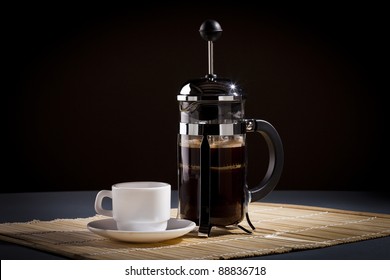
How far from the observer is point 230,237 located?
1.51m

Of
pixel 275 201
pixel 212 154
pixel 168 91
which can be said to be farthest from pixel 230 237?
pixel 168 91

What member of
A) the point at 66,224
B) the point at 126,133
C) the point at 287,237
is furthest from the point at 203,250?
the point at 126,133

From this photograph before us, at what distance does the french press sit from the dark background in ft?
4.29

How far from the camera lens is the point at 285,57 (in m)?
2.94

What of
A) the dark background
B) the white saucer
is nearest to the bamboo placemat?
the white saucer

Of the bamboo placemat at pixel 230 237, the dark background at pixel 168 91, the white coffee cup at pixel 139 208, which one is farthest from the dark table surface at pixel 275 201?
the dark background at pixel 168 91

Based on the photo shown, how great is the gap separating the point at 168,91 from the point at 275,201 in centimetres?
102

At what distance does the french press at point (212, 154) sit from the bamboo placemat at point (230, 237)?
0.16ft

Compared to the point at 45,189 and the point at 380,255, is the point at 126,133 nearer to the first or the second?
the point at 45,189

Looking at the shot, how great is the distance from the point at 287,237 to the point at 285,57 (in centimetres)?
152

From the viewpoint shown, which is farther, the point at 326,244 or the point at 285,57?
the point at 285,57

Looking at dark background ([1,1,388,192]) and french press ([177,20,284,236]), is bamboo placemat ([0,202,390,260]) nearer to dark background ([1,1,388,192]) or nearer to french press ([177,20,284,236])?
french press ([177,20,284,236])

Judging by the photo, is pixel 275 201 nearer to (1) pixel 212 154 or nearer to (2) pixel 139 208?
(1) pixel 212 154

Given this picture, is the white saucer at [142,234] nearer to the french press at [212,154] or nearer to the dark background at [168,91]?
the french press at [212,154]
